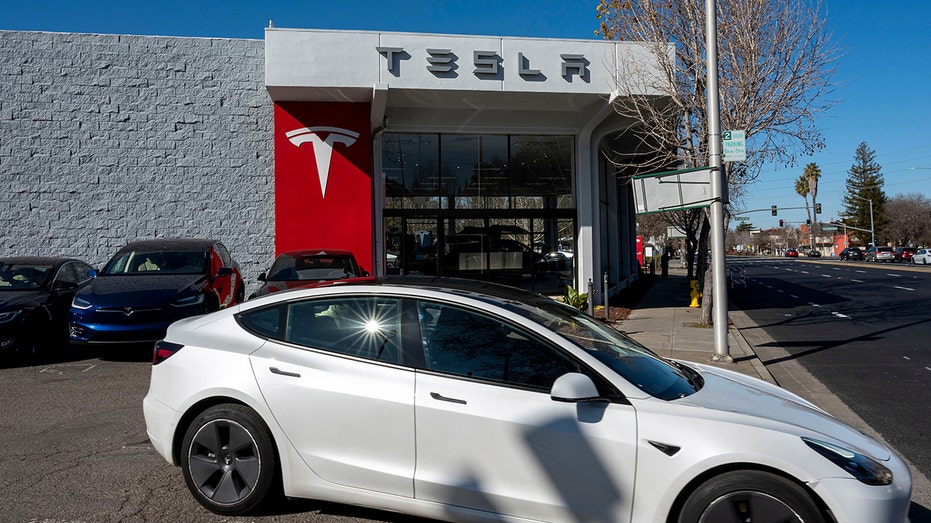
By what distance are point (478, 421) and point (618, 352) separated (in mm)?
1023

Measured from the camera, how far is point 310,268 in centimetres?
1178

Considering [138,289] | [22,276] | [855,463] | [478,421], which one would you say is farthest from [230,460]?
[22,276]

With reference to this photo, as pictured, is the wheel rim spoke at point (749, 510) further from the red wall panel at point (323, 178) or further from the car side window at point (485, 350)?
the red wall panel at point (323, 178)

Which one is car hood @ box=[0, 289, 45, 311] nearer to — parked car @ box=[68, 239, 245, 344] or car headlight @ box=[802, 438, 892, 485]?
parked car @ box=[68, 239, 245, 344]

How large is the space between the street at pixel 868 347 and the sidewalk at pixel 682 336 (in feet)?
1.98

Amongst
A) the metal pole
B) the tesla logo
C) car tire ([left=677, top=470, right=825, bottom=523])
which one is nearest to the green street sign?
the metal pole

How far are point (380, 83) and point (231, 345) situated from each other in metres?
11.0

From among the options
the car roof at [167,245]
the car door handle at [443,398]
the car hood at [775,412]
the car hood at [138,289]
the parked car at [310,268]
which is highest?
the car roof at [167,245]

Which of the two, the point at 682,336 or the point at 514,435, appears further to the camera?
the point at 682,336

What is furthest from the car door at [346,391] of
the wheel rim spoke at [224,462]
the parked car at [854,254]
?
the parked car at [854,254]

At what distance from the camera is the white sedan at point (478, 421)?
3275mm

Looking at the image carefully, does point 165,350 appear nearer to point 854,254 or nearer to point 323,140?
point 323,140

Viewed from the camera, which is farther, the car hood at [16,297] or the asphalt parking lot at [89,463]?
the car hood at [16,297]

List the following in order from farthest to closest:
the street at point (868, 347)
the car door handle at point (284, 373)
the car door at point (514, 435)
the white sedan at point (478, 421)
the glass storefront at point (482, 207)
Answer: the glass storefront at point (482, 207)
the street at point (868, 347)
the car door handle at point (284, 373)
the car door at point (514, 435)
the white sedan at point (478, 421)
